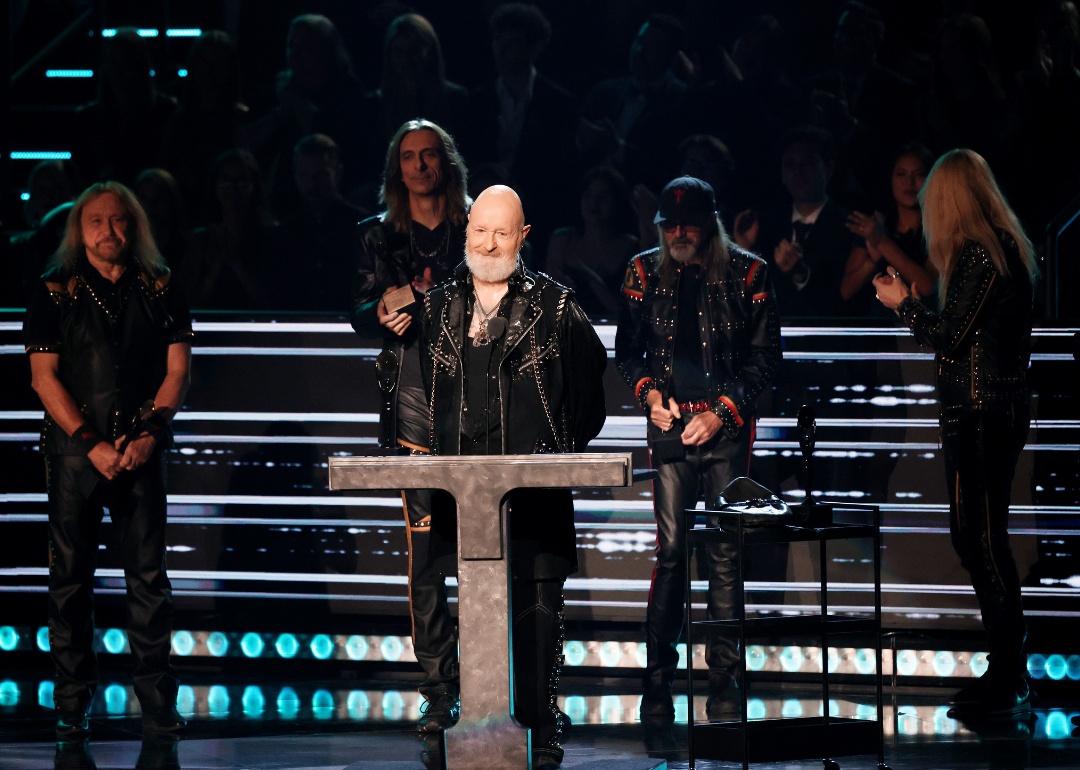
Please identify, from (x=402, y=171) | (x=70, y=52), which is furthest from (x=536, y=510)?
(x=70, y=52)

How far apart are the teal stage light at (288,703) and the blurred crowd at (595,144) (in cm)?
188

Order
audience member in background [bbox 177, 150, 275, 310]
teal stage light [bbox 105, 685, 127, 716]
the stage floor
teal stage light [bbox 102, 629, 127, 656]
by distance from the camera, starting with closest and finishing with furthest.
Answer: the stage floor → teal stage light [bbox 105, 685, 127, 716] → teal stage light [bbox 102, 629, 127, 656] → audience member in background [bbox 177, 150, 275, 310]

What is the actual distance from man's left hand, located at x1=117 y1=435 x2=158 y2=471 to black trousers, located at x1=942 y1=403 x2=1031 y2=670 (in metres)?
3.16

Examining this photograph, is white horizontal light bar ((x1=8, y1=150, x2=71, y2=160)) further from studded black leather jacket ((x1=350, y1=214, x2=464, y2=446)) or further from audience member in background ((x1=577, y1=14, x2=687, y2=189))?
audience member in background ((x1=577, y1=14, x2=687, y2=189))

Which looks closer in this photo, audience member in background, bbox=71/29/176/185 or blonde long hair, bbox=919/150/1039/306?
blonde long hair, bbox=919/150/1039/306

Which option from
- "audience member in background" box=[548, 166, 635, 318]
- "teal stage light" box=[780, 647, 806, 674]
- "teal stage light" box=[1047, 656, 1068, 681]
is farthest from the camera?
"audience member in background" box=[548, 166, 635, 318]

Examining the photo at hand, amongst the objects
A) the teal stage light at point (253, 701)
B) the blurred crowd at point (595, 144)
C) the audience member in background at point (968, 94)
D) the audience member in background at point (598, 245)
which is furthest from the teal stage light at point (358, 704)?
the audience member in background at point (968, 94)

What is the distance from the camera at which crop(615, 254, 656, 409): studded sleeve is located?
17.2ft

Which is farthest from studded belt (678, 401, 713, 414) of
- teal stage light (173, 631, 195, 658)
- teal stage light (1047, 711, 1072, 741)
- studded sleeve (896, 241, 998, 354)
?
teal stage light (173, 631, 195, 658)

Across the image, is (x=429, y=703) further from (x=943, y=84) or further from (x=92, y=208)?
(x=943, y=84)

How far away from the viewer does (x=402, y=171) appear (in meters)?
5.31

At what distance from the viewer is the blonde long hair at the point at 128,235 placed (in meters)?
5.02

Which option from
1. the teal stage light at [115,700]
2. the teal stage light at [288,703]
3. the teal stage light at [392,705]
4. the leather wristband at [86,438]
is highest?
the leather wristband at [86,438]

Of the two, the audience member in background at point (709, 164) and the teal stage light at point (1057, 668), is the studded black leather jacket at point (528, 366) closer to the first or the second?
the audience member in background at point (709, 164)
